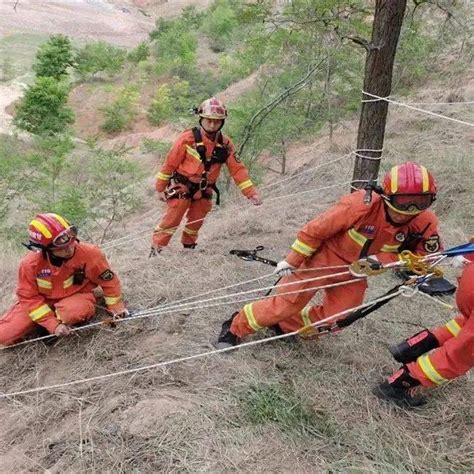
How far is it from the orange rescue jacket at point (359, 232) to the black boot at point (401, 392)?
75 cm

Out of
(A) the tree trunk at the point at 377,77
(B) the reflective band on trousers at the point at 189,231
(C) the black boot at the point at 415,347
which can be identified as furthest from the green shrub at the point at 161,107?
(C) the black boot at the point at 415,347

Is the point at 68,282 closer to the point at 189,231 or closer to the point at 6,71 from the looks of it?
the point at 189,231

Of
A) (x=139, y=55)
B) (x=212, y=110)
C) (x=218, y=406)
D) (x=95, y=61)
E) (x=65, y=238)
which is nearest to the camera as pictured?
(x=218, y=406)

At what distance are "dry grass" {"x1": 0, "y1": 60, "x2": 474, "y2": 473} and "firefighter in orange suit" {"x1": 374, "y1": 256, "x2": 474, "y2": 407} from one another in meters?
0.12

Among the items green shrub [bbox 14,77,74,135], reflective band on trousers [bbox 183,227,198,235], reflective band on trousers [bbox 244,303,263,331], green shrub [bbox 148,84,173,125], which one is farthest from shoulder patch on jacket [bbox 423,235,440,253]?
green shrub [bbox 148,84,173,125]

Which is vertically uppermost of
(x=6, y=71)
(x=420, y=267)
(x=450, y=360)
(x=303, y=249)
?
(x=420, y=267)

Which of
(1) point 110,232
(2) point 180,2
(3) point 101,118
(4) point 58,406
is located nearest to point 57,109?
(3) point 101,118

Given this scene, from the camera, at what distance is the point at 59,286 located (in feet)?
14.0

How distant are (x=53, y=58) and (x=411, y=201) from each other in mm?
31039

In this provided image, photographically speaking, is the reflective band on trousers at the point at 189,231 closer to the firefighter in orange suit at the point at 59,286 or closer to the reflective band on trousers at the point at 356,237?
the firefighter in orange suit at the point at 59,286

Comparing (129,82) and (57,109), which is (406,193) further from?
(129,82)

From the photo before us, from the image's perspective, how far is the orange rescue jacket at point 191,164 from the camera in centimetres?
552

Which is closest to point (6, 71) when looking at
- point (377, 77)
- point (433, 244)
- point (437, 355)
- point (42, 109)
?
point (42, 109)

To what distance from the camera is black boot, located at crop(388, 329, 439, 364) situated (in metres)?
3.32
